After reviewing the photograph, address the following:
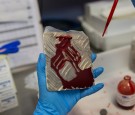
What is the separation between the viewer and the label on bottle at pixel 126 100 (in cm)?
87

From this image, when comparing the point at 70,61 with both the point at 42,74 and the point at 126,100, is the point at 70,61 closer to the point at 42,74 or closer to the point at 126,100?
the point at 42,74

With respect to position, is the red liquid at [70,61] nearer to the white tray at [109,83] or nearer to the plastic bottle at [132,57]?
the white tray at [109,83]

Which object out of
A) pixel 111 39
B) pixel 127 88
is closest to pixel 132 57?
pixel 111 39

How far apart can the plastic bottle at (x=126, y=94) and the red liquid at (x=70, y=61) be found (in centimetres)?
23

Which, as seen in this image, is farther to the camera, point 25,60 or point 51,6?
point 51,6

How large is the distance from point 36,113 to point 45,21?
74 centimetres

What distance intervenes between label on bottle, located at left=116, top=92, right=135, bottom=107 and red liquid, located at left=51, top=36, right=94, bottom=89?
0.23 metres

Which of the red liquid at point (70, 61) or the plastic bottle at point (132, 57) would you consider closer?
the red liquid at point (70, 61)

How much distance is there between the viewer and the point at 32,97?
0.97 meters

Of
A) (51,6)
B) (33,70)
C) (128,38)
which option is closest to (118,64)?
(128,38)

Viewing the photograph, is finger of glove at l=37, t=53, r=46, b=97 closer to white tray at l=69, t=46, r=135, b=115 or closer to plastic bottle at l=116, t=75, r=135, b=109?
white tray at l=69, t=46, r=135, b=115

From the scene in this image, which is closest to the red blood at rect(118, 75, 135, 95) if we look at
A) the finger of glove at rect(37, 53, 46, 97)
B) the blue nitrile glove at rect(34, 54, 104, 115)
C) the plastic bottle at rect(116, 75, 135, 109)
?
the plastic bottle at rect(116, 75, 135, 109)

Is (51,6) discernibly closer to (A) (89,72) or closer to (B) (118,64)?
(B) (118,64)

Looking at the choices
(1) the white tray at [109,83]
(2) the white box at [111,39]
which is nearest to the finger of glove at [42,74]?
(1) the white tray at [109,83]
